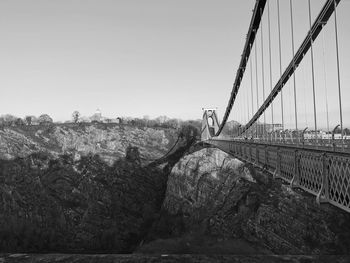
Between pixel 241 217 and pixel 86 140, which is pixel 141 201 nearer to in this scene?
pixel 86 140

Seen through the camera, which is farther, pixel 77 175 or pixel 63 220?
pixel 77 175

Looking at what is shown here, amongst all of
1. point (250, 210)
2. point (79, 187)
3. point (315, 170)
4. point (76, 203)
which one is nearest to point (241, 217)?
point (250, 210)

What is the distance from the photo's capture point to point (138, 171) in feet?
290

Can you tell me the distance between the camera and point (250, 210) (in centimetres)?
4969

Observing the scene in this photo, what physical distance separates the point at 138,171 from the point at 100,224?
865 inches

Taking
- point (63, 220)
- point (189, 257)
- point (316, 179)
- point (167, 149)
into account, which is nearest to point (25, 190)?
point (63, 220)

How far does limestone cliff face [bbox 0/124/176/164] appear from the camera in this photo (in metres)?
89.0

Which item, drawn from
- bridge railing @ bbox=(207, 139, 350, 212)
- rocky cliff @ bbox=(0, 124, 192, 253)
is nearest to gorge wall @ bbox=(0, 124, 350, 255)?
rocky cliff @ bbox=(0, 124, 192, 253)

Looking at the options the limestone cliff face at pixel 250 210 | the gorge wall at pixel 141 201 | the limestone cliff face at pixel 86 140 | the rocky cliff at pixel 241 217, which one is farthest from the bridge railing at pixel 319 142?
the limestone cliff face at pixel 86 140

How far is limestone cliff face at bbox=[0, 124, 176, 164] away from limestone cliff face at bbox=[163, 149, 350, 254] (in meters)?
33.9

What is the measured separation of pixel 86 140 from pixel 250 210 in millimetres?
63777

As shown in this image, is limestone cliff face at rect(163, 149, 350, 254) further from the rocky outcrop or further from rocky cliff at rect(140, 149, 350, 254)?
the rocky outcrop

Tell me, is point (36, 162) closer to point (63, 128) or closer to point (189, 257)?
point (63, 128)

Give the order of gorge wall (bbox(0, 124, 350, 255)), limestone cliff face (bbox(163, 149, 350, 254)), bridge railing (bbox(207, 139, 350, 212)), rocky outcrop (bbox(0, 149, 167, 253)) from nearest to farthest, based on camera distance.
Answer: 1. bridge railing (bbox(207, 139, 350, 212))
2. limestone cliff face (bbox(163, 149, 350, 254))
3. gorge wall (bbox(0, 124, 350, 255))
4. rocky outcrop (bbox(0, 149, 167, 253))
